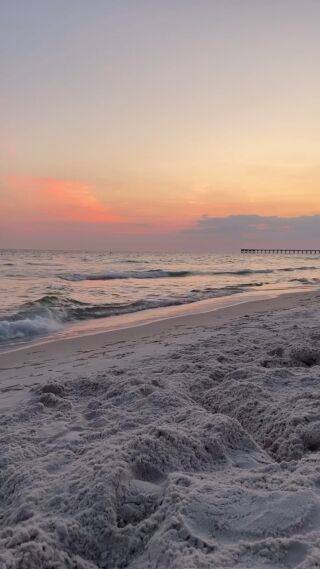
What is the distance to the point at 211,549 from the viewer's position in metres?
1.63

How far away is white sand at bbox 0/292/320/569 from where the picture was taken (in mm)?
1677

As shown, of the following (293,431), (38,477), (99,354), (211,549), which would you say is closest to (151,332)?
(99,354)

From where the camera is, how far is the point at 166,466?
229 cm

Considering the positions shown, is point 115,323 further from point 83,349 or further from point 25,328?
point 83,349

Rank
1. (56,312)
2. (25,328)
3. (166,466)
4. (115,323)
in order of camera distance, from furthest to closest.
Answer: (56,312) < (115,323) < (25,328) < (166,466)

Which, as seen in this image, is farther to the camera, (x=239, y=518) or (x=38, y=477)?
(x=38, y=477)

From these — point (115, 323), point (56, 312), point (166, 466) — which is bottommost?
point (115, 323)

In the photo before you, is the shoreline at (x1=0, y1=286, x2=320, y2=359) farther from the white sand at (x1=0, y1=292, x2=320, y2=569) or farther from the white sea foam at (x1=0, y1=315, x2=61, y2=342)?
the white sand at (x1=0, y1=292, x2=320, y2=569)

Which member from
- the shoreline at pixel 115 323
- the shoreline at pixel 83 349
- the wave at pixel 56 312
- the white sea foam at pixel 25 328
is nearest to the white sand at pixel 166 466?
the shoreline at pixel 83 349

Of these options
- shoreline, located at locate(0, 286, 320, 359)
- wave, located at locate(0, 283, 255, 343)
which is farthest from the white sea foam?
shoreline, located at locate(0, 286, 320, 359)

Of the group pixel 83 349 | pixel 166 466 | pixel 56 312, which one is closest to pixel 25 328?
pixel 56 312

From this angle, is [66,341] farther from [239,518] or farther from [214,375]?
[239,518]

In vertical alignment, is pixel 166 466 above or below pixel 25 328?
above

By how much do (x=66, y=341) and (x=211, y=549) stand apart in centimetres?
603
